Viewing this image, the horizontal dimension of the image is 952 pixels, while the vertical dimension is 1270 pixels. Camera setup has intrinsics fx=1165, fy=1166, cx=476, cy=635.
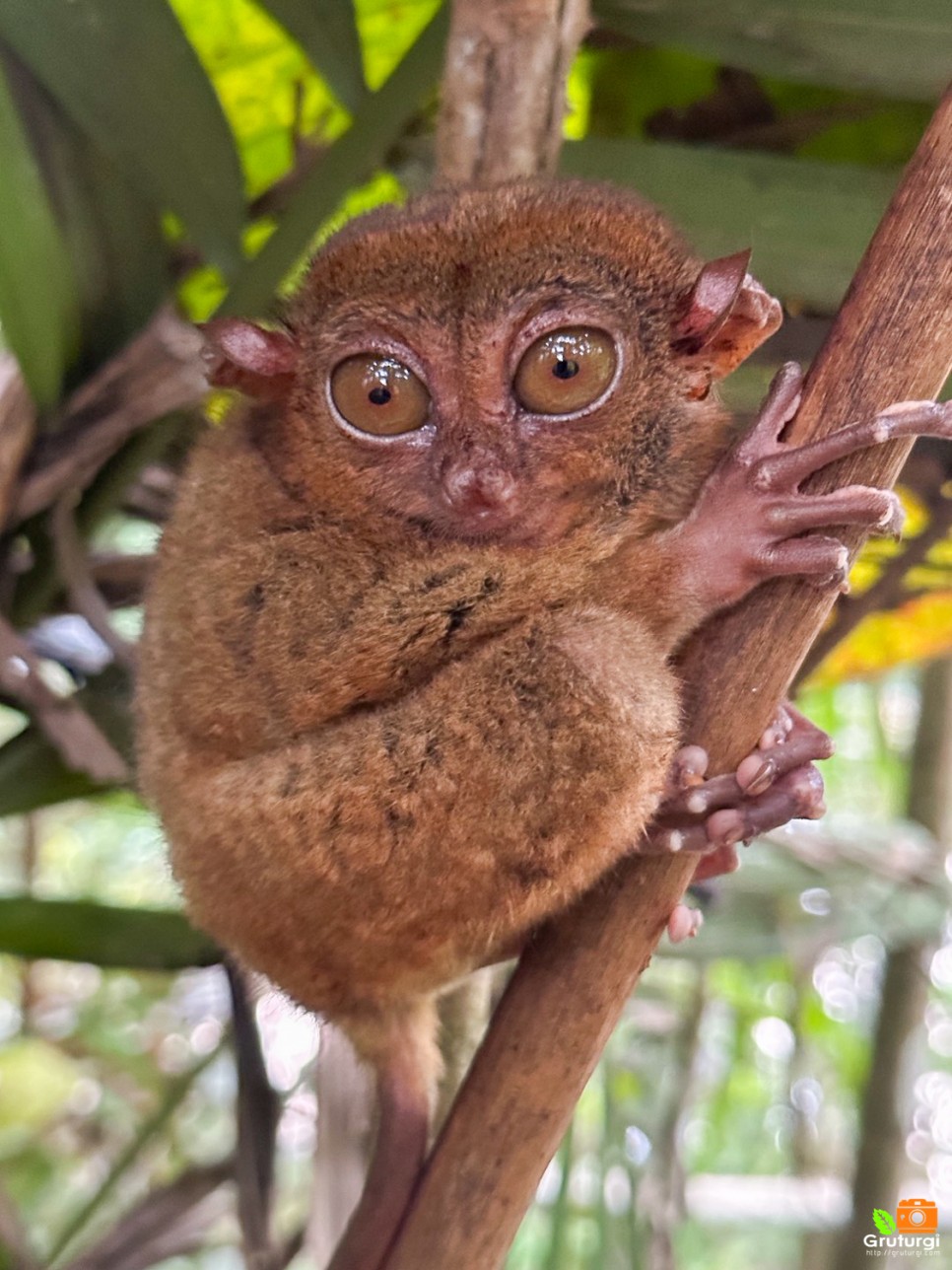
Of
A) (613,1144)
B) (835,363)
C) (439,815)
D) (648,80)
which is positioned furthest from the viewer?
(648,80)

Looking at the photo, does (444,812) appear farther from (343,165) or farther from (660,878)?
(343,165)

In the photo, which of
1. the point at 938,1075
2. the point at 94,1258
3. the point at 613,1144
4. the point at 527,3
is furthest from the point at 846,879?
the point at 527,3

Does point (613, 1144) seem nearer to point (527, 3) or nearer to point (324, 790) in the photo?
point (324, 790)

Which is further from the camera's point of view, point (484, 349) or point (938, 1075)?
point (938, 1075)

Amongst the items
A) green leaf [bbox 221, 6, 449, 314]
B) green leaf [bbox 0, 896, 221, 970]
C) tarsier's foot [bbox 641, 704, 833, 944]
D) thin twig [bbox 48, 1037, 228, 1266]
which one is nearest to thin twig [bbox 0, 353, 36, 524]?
green leaf [bbox 221, 6, 449, 314]

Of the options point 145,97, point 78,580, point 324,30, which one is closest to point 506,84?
point 324,30

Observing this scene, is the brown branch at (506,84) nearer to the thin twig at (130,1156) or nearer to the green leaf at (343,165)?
the green leaf at (343,165)
